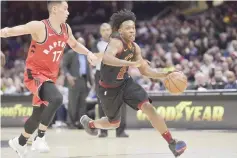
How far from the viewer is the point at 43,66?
708cm

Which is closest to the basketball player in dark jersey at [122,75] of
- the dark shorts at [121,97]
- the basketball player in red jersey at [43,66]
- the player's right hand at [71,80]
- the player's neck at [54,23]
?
the dark shorts at [121,97]

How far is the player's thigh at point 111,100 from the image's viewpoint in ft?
22.6

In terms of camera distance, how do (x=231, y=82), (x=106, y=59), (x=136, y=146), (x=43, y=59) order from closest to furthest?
(x=106, y=59), (x=43, y=59), (x=136, y=146), (x=231, y=82)

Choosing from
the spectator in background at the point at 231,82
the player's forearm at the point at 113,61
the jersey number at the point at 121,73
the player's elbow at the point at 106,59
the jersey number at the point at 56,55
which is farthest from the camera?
the spectator in background at the point at 231,82

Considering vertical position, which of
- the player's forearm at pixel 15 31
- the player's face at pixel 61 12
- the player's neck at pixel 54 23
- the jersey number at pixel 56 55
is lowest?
the jersey number at pixel 56 55

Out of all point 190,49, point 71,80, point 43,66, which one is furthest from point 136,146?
point 190,49

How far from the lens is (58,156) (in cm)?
720

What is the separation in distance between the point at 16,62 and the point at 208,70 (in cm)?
920

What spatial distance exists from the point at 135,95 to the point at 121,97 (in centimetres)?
27

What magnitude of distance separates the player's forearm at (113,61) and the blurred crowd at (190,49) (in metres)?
5.95

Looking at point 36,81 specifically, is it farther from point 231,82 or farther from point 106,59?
point 231,82

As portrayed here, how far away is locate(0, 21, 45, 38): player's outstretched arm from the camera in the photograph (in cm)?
664

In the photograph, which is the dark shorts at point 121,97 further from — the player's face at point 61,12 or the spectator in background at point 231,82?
the spectator in background at point 231,82

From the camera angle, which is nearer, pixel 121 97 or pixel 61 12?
pixel 121 97
